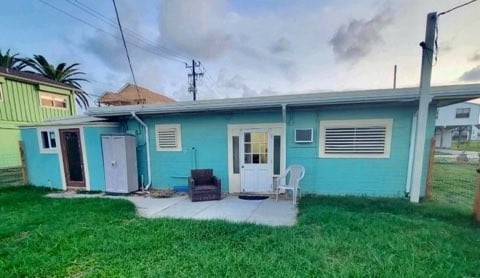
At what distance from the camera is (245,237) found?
3510 millimetres

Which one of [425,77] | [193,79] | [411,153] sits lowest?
[411,153]

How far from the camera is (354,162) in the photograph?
5.89 metres

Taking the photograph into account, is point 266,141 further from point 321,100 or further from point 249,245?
point 249,245

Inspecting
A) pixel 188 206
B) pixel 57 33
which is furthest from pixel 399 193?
pixel 57 33

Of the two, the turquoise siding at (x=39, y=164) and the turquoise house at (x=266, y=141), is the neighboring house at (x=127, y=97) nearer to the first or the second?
the turquoise siding at (x=39, y=164)

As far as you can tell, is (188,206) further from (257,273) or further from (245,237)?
(257,273)

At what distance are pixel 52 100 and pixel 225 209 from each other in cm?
1550

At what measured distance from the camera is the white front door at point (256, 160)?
6.44m

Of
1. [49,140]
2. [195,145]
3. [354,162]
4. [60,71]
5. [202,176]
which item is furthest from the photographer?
[60,71]

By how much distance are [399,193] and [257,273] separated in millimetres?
4990

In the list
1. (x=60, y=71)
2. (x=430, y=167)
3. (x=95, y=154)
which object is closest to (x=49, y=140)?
(x=95, y=154)

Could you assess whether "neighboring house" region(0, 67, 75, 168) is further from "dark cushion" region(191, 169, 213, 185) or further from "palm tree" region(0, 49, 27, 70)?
"dark cushion" region(191, 169, 213, 185)

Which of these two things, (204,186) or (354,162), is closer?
(354,162)

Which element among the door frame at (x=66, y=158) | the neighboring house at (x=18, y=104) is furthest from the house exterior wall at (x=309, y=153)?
the neighboring house at (x=18, y=104)
